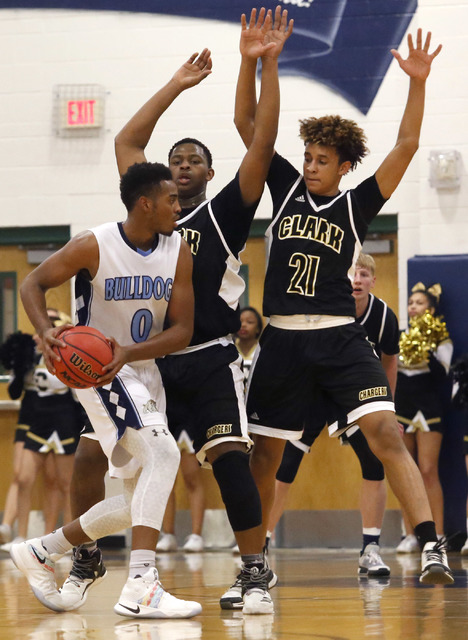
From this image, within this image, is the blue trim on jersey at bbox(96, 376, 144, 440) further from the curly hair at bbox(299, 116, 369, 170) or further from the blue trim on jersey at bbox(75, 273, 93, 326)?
the curly hair at bbox(299, 116, 369, 170)

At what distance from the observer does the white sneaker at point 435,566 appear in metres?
4.32

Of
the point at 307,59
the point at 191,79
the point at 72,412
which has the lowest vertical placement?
the point at 72,412

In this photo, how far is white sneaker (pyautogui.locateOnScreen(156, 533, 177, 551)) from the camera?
8867mm

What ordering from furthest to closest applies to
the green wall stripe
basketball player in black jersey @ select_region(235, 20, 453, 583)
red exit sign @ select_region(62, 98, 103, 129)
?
the green wall stripe
red exit sign @ select_region(62, 98, 103, 129)
basketball player in black jersey @ select_region(235, 20, 453, 583)

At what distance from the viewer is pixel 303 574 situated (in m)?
6.61

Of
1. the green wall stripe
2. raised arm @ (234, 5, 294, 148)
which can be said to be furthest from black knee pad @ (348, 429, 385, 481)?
the green wall stripe

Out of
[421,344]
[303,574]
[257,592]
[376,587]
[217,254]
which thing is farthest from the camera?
[421,344]

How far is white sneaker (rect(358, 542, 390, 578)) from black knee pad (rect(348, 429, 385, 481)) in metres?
0.40

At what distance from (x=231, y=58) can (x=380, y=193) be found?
5.02m

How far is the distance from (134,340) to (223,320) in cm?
→ 43

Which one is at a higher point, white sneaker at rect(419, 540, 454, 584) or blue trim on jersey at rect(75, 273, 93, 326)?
blue trim on jersey at rect(75, 273, 93, 326)

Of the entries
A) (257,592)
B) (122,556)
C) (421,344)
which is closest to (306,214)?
(257,592)

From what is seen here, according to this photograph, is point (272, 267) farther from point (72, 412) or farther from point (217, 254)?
point (72, 412)

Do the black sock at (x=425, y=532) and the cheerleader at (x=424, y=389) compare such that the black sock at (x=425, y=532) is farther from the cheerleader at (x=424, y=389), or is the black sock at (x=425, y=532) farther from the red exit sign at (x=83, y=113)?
the red exit sign at (x=83, y=113)
